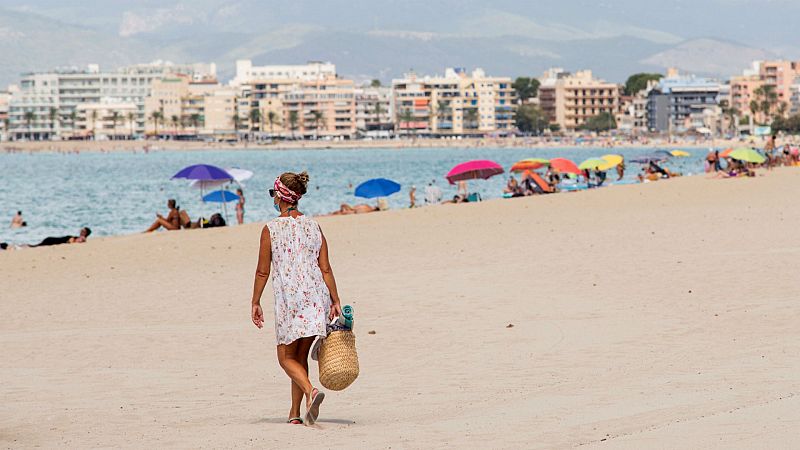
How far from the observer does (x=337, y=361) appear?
829 cm

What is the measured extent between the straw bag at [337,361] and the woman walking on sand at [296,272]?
0.08m

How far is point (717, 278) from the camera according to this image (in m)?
16.0

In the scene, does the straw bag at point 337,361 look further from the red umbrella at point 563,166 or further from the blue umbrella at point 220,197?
the red umbrella at point 563,166

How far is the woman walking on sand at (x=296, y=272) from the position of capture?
8.34 m

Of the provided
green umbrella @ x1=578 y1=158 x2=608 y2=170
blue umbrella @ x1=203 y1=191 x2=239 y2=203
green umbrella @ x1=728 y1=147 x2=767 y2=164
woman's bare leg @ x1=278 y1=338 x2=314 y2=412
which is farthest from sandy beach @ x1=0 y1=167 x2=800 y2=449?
green umbrella @ x1=578 y1=158 x2=608 y2=170

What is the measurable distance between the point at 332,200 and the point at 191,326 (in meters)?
49.8

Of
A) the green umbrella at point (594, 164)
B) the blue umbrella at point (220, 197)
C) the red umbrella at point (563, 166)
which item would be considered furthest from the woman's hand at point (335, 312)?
the green umbrella at point (594, 164)

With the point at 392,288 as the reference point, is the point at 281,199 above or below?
above

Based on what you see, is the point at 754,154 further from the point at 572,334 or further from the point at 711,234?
the point at 572,334

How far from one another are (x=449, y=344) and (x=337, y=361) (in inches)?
159

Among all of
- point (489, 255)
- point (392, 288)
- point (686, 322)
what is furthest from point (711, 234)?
point (686, 322)

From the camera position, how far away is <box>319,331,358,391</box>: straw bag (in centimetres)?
828

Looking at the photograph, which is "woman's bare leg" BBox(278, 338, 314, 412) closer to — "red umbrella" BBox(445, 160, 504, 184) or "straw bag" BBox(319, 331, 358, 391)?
"straw bag" BBox(319, 331, 358, 391)

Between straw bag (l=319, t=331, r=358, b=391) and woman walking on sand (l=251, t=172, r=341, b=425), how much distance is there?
0.27ft
